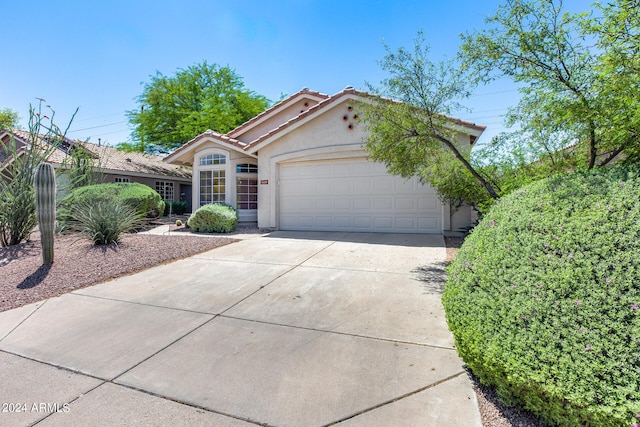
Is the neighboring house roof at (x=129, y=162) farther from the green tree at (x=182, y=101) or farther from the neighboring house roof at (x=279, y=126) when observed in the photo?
the neighboring house roof at (x=279, y=126)

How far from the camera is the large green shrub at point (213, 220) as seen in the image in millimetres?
11350

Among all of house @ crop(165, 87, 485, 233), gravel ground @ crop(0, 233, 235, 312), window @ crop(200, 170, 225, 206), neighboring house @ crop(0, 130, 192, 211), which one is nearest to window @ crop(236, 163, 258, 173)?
house @ crop(165, 87, 485, 233)

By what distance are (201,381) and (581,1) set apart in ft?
19.8

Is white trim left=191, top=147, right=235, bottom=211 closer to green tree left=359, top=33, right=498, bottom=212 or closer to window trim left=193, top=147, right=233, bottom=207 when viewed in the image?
window trim left=193, top=147, right=233, bottom=207

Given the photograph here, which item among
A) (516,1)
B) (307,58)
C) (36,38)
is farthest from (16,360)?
(36,38)

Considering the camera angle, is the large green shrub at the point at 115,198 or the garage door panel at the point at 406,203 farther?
the garage door panel at the point at 406,203

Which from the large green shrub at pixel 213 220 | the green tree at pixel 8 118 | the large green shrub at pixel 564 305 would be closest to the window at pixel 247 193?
the large green shrub at pixel 213 220

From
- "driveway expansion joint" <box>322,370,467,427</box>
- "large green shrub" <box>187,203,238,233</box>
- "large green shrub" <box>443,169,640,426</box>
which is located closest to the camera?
"large green shrub" <box>443,169,640,426</box>

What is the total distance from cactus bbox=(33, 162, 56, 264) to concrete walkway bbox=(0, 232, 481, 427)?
191 cm

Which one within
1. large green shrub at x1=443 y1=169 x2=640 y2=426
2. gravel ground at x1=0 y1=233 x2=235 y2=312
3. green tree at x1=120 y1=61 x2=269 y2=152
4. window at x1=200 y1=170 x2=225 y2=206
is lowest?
gravel ground at x1=0 y1=233 x2=235 y2=312

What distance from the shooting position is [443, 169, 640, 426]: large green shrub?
160 centimetres

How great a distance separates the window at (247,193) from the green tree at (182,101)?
911cm

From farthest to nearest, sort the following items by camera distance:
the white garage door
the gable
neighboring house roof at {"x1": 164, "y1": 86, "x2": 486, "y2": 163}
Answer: the gable < the white garage door < neighboring house roof at {"x1": 164, "y1": 86, "x2": 486, "y2": 163}

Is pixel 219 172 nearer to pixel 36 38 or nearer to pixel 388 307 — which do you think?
pixel 36 38
